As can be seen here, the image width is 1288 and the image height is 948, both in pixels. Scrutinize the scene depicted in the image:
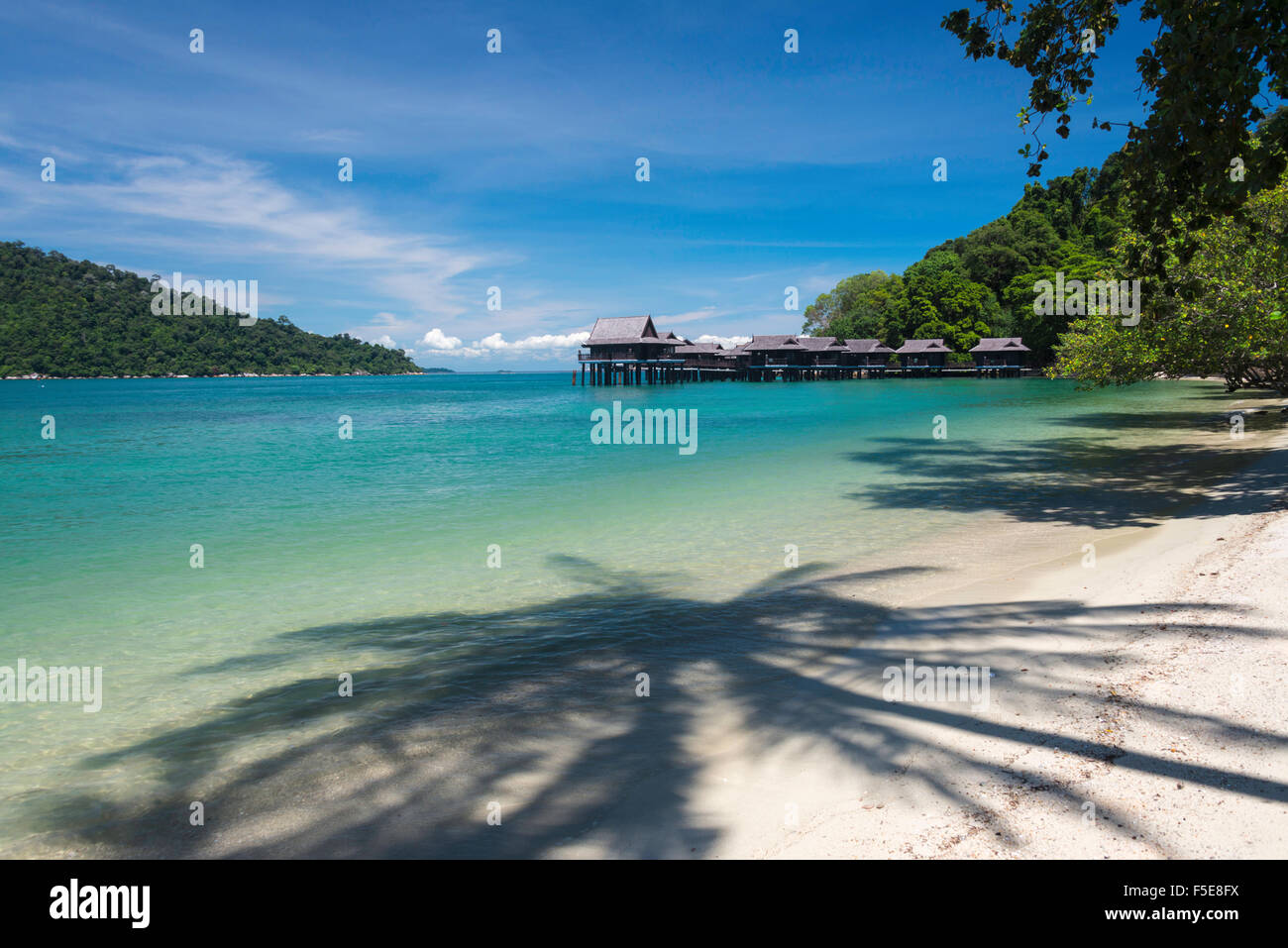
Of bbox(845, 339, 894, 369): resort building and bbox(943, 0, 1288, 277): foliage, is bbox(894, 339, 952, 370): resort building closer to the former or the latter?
bbox(845, 339, 894, 369): resort building

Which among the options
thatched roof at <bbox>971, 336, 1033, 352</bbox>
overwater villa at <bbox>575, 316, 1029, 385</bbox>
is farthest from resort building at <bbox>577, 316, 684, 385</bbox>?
thatched roof at <bbox>971, 336, 1033, 352</bbox>

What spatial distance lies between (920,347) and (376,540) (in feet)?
290

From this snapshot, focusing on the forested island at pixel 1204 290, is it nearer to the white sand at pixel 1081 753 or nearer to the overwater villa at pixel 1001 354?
the white sand at pixel 1081 753

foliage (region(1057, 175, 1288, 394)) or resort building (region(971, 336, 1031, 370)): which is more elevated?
resort building (region(971, 336, 1031, 370))

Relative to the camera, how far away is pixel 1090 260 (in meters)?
74.4

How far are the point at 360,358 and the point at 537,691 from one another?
682 ft

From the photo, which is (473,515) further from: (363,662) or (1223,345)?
(1223,345)

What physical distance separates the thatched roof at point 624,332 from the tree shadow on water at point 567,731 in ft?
217

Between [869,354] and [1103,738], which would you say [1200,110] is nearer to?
[1103,738]

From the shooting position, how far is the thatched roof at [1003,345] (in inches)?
3155

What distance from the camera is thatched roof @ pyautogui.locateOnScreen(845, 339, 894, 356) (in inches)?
3590

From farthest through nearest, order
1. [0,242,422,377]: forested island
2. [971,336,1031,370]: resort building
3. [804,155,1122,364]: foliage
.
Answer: [0,242,422,377]: forested island → [804,155,1122,364]: foliage → [971,336,1031,370]: resort building

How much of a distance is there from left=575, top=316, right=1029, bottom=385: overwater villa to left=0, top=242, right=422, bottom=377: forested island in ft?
287
